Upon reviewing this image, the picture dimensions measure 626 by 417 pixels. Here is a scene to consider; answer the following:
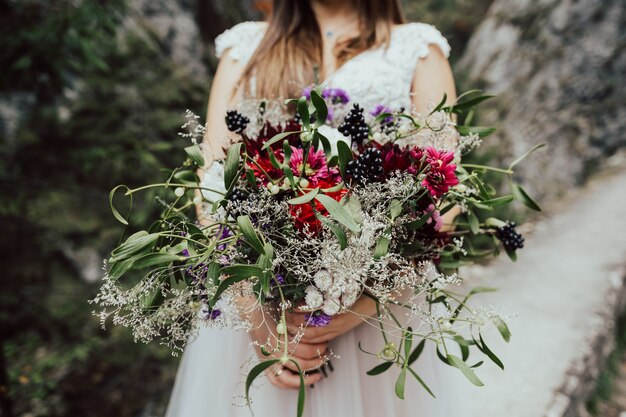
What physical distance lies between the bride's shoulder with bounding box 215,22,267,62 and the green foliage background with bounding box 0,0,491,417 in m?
0.85

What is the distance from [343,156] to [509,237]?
23.0 inches

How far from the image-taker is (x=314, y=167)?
93 cm

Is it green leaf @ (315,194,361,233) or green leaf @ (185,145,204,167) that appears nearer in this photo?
green leaf @ (315,194,361,233)

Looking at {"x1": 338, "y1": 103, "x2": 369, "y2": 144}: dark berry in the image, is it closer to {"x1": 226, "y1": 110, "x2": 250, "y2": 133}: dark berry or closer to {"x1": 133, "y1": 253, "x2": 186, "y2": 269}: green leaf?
{"x1": 226, "y1": 110, "x2": 250, "y2": 133}: dark berry

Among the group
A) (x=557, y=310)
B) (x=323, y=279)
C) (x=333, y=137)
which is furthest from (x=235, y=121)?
(x=557, y=310)

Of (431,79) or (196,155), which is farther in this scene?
(431,79)

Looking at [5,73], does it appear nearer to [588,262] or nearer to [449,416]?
[449,416]

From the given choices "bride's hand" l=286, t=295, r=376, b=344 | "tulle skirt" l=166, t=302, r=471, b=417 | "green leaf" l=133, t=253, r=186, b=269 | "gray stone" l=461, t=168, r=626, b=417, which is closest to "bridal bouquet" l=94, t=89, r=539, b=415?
"green leaf" l=133, t=253, r=186, b=269

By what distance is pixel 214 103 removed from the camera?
1.65 metres

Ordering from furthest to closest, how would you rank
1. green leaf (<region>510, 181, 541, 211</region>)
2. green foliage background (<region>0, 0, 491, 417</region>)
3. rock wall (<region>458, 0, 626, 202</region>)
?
rock wall (<region>458, 0, 626, 202</region>)
green foliage background (<region>0, 0, 491, 417</region>)
green leaf (<region>510, 181, 541, 211</region>)

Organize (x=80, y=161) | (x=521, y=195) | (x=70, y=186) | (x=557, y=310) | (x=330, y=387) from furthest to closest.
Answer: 1. (x=557, y=310)
2. (x=70, y=186)
3. (x=80, y=161)
4. (x=330, y=387)
5. (x=521, y=195)

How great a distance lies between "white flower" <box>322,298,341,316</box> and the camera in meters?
0.96

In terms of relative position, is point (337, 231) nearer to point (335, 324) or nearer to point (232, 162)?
point (232, 162)

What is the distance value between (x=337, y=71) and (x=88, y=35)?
1.54 metres
